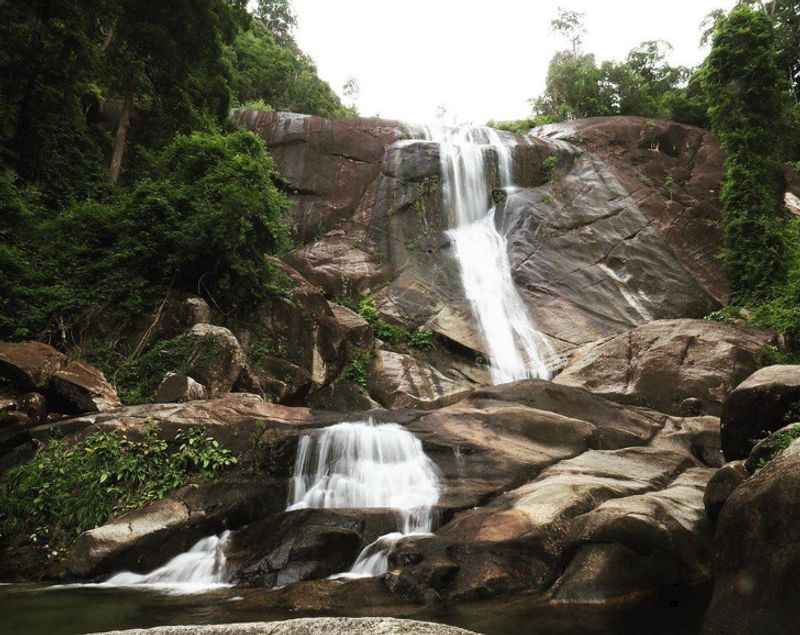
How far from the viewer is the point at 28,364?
9.06 meters

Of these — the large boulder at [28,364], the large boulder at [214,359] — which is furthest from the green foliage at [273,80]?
the large boulder at [28,364]

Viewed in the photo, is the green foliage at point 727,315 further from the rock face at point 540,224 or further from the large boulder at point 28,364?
the large boulder at point 28,364

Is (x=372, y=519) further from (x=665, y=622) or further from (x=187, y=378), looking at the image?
(x=187, y=378)

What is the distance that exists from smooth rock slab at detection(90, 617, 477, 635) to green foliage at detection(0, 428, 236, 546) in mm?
5686

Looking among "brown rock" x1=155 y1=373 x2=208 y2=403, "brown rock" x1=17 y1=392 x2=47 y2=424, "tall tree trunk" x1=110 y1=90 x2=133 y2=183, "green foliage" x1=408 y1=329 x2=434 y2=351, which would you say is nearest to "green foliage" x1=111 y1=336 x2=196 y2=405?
"brown rock" x1=155 y1=373 x2=208 y2=403

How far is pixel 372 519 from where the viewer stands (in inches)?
287

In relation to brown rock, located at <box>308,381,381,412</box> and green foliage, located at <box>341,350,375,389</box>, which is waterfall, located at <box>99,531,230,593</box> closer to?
brown rock, located at <box>308,381,381,412</box>

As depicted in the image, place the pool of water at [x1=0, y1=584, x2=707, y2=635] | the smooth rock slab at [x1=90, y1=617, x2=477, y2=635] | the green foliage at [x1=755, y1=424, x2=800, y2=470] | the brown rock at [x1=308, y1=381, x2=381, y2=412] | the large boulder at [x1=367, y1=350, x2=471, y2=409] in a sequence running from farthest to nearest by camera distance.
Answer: the large boulder at [x1=367, y1=350, x2=471, y2=409], the brown rock at [x1=308, y1=381, x2=381, y2=412], the green foliage at [x1=755, y1=424, x2=800, y2=470], the pool of water at [x1=0, y1=584, x2=707, y2=635], the smooth rock slab at [x1=90, y1=617, x2=477, y2=635]

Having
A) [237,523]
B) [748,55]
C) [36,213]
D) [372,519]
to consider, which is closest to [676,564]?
[372,519]

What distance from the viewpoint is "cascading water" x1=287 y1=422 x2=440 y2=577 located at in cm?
801

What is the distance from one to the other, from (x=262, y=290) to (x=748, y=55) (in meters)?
18.9

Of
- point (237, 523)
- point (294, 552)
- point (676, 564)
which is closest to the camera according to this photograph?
point (676, 564)

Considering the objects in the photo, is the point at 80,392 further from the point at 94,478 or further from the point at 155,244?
the point at 155,244

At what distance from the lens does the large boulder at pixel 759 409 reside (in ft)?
23.7
